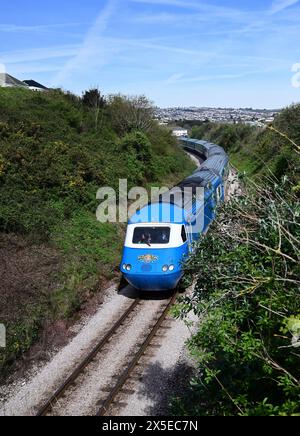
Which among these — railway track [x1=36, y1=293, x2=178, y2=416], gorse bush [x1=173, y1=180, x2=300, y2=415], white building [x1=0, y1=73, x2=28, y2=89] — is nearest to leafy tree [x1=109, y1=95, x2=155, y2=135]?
white building [x1=0, y1=73, x2=28, y2=89]

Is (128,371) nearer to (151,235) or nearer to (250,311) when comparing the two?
(151,235)

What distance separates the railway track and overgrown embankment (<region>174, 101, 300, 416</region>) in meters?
3.27

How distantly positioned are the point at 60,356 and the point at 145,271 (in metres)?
3.54

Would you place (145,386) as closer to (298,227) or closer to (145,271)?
(145,271)

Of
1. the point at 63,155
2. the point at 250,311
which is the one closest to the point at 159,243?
the point at 250,311

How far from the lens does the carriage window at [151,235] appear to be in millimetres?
13018

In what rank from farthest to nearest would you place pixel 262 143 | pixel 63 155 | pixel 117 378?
1. pixel 262 143
2. pixel 63 155
3. pixel 117 378

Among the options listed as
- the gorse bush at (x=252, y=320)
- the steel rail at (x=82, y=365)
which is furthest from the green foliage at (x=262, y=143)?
the steel rail at (x=82, y=365)

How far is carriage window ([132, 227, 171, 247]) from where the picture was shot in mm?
13018

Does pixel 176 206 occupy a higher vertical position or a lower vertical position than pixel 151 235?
higher

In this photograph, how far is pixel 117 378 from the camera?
951 cm

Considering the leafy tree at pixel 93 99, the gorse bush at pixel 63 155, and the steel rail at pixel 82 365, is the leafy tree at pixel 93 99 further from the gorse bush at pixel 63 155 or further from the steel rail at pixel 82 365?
the steel rail at pixel 82 365

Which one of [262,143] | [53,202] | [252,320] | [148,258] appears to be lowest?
[148,258]

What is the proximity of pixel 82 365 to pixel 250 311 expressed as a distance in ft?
18.9
